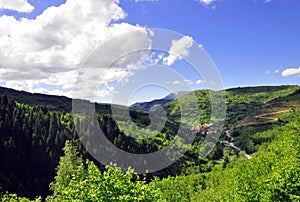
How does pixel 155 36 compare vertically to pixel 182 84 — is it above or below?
above

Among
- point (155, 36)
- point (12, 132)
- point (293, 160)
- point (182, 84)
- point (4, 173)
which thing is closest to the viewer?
point (155, 36)

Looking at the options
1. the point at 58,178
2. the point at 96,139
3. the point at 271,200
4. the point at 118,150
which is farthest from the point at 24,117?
the point at 271,200

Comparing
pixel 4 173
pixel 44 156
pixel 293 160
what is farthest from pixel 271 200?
pixel 44 156

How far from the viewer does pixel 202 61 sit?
3588 cm

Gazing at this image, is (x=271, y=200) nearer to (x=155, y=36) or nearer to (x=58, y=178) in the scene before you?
(x=155, y=36)

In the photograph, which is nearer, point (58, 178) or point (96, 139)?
point (58, 178)

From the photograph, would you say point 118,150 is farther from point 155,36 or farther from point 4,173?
point 155,36

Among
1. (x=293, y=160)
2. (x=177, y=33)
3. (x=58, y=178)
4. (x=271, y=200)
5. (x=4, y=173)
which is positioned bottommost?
(x=4, y=173)

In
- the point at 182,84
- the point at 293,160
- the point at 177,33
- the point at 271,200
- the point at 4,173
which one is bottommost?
the point at 4,173

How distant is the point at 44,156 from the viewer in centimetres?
16412

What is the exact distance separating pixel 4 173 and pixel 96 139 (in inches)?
2313

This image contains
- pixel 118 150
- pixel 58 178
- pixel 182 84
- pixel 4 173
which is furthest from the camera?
pixel 118 150

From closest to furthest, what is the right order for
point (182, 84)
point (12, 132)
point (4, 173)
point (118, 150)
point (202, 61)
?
point (202, 61) → point (182, 84) → point (4, 173) → point (12, 132) → point (118, 150)

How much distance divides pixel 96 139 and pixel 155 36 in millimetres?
156799
